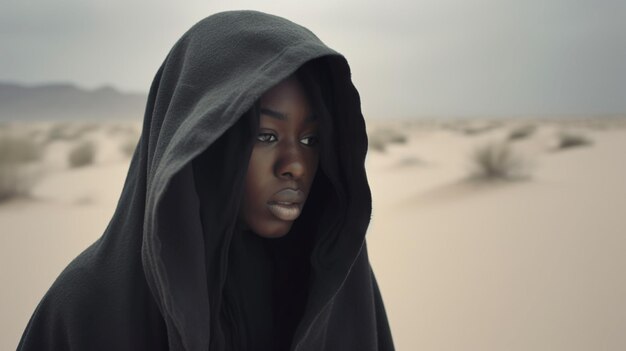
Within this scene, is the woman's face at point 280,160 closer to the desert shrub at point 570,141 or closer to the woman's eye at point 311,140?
the woman's eye at point 311,140

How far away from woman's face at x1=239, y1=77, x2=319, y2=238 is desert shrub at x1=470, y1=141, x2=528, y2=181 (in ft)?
23.9

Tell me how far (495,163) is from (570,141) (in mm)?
3987

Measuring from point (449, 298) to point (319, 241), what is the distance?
2.85 metres

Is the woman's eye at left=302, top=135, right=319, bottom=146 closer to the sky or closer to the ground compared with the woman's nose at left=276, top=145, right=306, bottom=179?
closer to the sky

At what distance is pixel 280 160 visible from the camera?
1.16 metres

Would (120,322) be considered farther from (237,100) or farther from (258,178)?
(237,100)

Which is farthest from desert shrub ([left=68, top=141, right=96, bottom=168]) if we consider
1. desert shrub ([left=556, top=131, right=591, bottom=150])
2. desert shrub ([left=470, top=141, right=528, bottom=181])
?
desert shrub ([left=556, top=131, right=591, bottom=150])

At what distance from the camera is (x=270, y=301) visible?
137 centimetres

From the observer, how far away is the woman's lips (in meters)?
1.19

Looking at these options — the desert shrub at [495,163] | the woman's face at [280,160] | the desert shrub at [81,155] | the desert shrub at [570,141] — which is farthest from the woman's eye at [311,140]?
the desert shrub at [570,141]

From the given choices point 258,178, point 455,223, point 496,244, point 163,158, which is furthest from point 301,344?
point 455,223

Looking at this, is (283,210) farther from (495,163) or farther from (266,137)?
(495,163)

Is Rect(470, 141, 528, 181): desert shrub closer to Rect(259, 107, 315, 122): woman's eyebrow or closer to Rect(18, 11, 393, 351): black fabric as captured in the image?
Rect(18, 11, 393, 351): black fabric

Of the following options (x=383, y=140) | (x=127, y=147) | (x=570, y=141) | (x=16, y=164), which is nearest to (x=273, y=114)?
(x=16, y=164)
